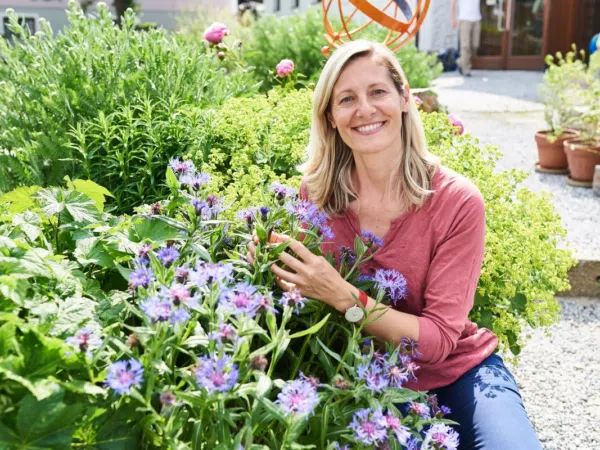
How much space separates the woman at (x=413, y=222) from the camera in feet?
6.63

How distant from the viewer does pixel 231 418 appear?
4.46 ft

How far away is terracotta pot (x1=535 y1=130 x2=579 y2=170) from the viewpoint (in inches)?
283

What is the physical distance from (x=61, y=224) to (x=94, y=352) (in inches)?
26.2

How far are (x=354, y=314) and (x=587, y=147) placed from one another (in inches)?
217

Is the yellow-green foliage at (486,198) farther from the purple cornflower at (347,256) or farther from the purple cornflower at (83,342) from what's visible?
the purple cornflower at (83,342)

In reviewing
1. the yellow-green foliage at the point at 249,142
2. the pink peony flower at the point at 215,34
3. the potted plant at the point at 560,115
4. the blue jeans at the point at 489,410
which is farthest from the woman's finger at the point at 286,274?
the potted plant at the point at 560,115

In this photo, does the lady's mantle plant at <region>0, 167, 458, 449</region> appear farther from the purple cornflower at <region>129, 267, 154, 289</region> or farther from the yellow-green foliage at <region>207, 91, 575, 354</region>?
the yellow-green foliage at <region>207, 91, 575, 354</region>

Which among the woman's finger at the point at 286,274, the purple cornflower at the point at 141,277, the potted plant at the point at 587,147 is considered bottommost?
the potted plant at the point at 587,147

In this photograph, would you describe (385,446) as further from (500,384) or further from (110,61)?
(110,61)

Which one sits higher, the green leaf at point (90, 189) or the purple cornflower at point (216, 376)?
the green leaf at point (90, 189)

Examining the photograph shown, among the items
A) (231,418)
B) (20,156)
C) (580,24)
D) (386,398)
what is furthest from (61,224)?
(580,24)

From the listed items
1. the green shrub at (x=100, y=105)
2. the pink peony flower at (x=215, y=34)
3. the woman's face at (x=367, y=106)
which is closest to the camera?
the woman's face at (x=367, y=106)

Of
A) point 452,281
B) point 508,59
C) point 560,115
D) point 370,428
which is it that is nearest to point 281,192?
point 452,281

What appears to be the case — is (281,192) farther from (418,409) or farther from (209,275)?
(418,409)
